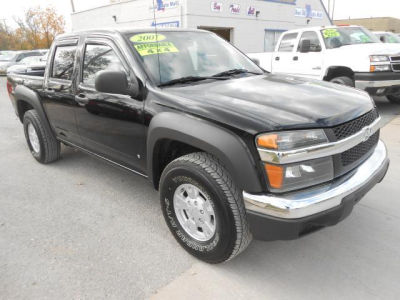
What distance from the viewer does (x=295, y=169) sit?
76.7 inches

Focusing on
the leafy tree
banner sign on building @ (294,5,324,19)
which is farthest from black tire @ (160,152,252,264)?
the leafy tree

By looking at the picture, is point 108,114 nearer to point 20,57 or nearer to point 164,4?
point 164,4

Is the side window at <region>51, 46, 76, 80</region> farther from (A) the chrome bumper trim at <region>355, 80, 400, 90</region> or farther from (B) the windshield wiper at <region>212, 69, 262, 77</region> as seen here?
(A) the chrome bumper trim at <region>355, 80, 400, 90</region>

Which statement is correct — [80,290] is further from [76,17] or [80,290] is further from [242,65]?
[76,17]

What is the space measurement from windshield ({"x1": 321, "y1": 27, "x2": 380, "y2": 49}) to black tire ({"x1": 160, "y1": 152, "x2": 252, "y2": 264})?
6.41 m

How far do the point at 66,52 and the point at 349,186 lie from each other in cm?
332

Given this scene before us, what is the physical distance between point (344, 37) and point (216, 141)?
6.78m

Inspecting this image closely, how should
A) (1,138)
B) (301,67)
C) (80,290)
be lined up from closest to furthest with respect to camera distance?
(80,290), (1,138), (301,67)

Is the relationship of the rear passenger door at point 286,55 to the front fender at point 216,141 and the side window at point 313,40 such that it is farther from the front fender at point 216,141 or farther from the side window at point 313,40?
the front fender at point 216,141

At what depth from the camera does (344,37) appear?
7473 millimetres

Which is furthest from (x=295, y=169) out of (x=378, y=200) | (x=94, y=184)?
(x=94, y=184)

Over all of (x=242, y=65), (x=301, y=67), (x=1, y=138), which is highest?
(x=242, y=65)

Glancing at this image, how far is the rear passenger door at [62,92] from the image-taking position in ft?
11.7

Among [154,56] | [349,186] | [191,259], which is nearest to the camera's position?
[349,186]
